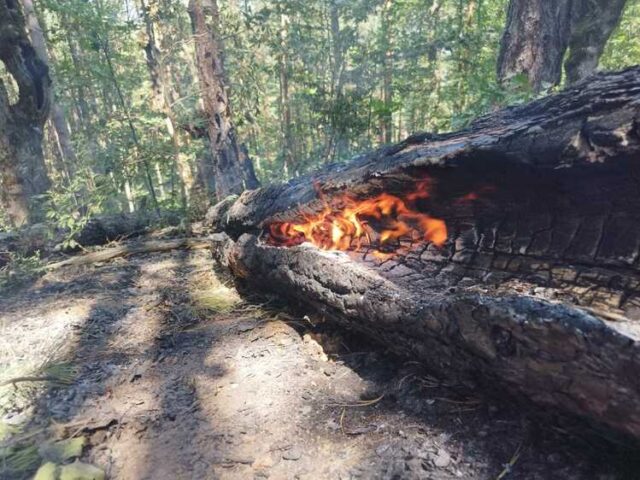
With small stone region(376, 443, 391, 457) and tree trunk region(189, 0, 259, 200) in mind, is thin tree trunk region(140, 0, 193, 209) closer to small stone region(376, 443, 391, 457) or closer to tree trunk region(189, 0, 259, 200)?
tree trunk region(189, 0, 259, 200)

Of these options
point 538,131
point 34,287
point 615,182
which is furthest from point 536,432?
point 34,287

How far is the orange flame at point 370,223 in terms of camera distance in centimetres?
365

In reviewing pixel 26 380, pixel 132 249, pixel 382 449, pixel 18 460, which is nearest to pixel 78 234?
pixel 132 249

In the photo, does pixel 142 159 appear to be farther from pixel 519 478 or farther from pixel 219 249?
pixel 519 478

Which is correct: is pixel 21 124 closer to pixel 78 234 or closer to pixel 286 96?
pixel 78 234

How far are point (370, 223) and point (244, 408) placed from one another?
83.4 inches

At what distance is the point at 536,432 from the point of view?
2.17 m

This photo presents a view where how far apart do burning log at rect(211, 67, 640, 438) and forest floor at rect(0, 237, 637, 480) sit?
0.29 meters

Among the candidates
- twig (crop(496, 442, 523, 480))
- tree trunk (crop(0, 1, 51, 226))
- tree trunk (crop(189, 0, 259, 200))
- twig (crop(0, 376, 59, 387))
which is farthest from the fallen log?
twig (crop(496, 442, 523, 480))

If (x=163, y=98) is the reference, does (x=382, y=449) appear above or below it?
below

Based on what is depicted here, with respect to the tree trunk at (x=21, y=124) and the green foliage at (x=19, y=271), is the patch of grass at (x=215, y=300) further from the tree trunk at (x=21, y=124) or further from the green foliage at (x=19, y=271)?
the tree trunk at (x=21, y=124)

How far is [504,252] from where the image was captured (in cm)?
310

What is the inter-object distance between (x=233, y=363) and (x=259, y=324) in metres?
0.66

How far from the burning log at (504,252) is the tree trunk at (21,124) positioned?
20.8 feet
